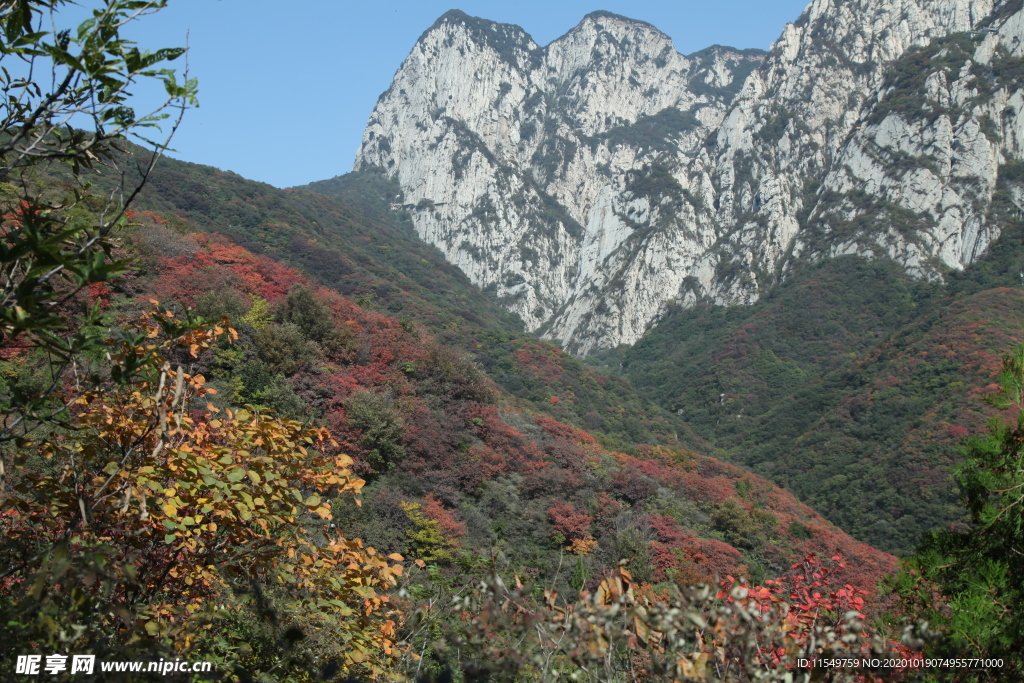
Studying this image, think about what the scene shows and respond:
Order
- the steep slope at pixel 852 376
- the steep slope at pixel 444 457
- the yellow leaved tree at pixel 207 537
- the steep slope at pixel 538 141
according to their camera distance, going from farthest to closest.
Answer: the steep slope at pixel 538 141
the steep slope at pixel 852 376
the steep slope at pixel 444 457
the yellow leaved tree at pixel 207 537

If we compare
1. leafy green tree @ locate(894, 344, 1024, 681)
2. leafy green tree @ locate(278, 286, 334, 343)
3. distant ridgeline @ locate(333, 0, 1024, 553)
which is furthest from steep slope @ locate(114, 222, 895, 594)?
distant ridgeline @ locate(333, 0, 1024, 553)

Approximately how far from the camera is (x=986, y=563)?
173 inches

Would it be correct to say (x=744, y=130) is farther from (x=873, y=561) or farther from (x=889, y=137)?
(x=873, y=561)

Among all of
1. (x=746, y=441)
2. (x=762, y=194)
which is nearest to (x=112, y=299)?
(x=746, y=441)

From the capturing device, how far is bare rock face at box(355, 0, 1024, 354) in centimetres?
8569

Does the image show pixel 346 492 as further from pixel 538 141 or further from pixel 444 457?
pixel 538 141

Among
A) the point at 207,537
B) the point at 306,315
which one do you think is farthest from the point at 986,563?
Result: the point at 306,315

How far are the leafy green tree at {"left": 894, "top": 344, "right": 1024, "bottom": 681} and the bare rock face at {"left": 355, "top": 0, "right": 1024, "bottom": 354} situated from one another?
85762mm

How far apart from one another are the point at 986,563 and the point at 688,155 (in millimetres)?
130345

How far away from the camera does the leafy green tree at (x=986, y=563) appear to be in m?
4.00

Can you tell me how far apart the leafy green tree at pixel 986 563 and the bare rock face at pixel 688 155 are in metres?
85.8

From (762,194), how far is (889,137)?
61.3ft

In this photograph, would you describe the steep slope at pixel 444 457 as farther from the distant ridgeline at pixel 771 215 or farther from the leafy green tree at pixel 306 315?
the distant ridgeline at pixel 771 215

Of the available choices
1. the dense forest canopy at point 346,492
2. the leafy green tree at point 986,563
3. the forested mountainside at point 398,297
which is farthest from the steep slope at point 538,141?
the leafy green tree at point 986,563
